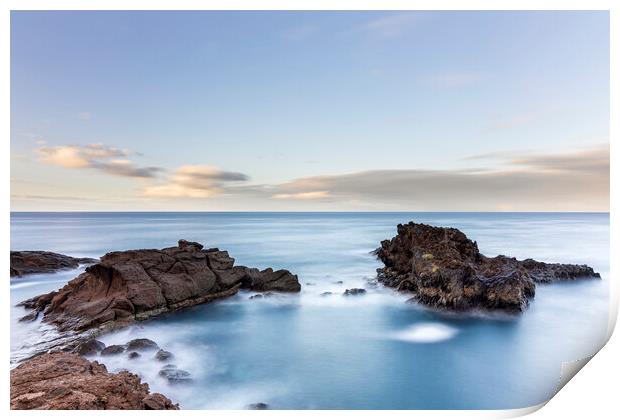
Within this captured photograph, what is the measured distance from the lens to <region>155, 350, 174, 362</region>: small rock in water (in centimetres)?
435

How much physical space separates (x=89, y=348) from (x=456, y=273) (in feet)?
18.7

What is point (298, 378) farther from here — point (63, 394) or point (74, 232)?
point (74, 232)

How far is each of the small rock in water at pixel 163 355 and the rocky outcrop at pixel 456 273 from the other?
4220mm

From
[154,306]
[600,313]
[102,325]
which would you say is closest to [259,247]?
[154,306]

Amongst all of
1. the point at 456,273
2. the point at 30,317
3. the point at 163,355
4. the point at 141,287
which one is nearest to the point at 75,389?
the point at 163,355

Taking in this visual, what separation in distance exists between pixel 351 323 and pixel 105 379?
3.26 metres

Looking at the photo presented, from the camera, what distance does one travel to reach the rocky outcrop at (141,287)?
212 inches

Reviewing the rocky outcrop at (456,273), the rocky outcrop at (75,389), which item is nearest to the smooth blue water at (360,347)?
the rocky outcrop at (456,273)

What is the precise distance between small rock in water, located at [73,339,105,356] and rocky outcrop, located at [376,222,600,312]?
5019mm

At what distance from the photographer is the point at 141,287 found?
5.86 meters

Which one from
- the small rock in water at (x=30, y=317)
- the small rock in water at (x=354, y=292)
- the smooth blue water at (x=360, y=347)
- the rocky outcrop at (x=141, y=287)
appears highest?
the rocky outcrop at (x=141, y=287)

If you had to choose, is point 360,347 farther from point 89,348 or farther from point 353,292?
point 89,348

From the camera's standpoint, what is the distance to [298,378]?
391 centimetres

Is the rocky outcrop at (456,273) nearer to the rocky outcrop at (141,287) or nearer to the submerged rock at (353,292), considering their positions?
the submerged rock at (353,292)
